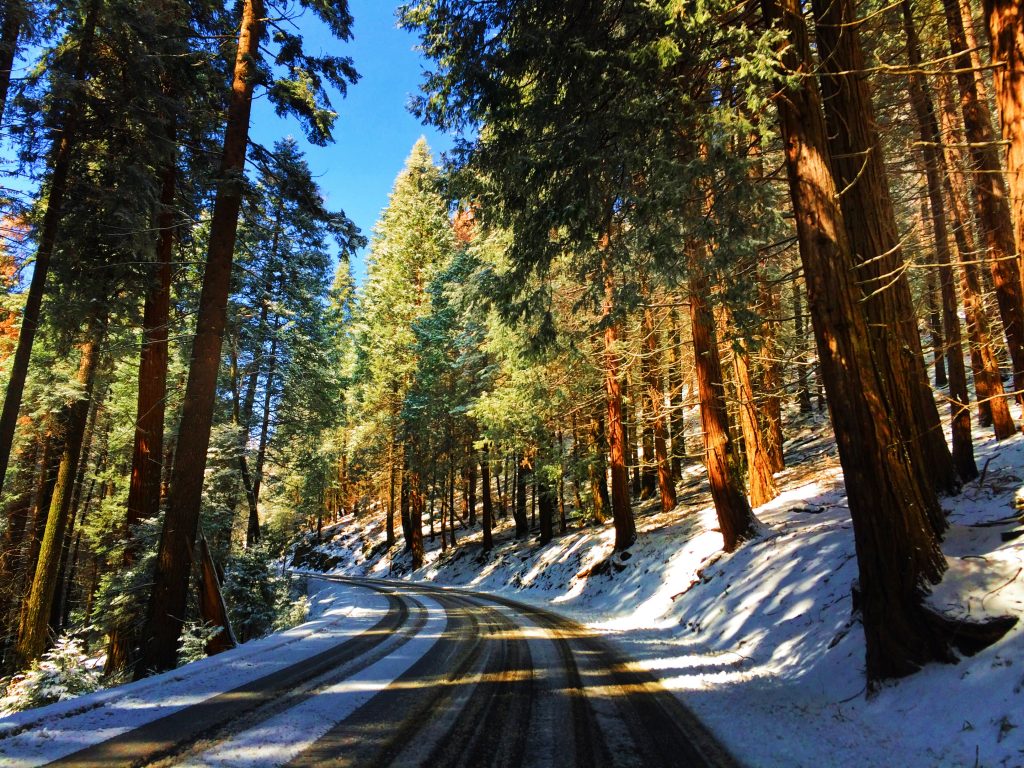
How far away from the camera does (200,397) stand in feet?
24.8

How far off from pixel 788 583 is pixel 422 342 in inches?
811

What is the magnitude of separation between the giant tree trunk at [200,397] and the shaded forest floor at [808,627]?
20.7 ft

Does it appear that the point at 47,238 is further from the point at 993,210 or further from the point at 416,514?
the point at 416,514

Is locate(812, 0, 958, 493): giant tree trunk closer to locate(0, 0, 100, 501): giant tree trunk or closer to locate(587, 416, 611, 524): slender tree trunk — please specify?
locate(587, 416, 611, 524): slender tree trunk

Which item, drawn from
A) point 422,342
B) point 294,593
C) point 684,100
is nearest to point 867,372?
point 684,100

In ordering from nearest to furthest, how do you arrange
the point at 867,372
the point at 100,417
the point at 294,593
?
the point at 867,372
the point at 294,593
the point at 100,417

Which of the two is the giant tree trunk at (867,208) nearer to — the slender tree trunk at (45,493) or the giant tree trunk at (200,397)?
the giant tree trunk at (200,397)

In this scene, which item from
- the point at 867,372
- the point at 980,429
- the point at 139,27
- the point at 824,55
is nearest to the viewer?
the point at 867,372

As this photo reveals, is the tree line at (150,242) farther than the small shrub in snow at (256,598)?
No

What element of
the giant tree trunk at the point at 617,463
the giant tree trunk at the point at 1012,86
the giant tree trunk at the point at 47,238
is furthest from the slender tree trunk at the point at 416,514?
the giant tree trunk at the point at 1012,86

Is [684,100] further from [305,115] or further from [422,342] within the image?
[422,342]

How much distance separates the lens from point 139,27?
9172mm

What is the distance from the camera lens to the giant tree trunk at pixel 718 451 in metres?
10.2

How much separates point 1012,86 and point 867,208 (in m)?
2.09
